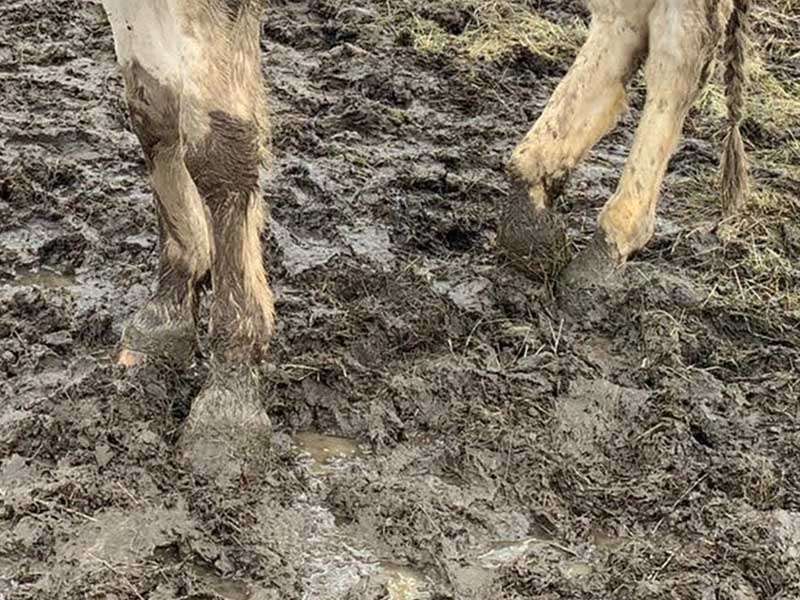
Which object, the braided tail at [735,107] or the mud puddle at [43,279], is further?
the braided tail at [735,107]

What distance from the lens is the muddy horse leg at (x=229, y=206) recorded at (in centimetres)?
345

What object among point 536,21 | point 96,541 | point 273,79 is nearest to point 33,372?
point 96,541

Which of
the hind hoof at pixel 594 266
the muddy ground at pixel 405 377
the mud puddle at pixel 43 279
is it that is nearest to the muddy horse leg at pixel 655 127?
the hind hoof at pixel 594 266

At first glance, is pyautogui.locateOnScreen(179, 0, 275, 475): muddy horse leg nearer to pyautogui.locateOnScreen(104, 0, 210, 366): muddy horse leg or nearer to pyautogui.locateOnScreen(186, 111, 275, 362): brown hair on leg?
pyautogui.locateOnScreen(186, 111, 275, 362): brown hair on leg

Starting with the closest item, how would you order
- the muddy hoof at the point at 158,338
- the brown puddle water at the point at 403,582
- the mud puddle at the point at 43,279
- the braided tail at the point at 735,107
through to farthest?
the brown puddle water at the point at 403,582, the muddy hoof at the point at 158,338, the mud puddle at the point at 43,279, the braided tail at the point at 735,107

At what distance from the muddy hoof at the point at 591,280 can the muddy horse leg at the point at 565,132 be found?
0.07 metres

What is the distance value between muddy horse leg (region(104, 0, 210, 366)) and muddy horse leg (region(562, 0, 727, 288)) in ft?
4.66

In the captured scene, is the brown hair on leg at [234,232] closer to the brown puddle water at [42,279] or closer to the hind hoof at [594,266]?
the brown puddle water at [42,279]

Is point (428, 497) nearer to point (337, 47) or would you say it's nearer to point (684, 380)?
point (684, 380)

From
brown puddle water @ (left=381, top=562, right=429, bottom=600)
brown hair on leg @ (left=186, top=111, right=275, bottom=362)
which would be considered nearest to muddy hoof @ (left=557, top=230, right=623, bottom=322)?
brown hair on leg @ (left=186, top=111, right=275, bottom=362)

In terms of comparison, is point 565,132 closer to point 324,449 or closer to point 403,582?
point 324,449

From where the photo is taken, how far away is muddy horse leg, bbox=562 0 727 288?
4.62 m

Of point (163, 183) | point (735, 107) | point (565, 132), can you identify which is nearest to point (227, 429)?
point (163, 183)

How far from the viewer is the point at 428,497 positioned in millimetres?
3543
